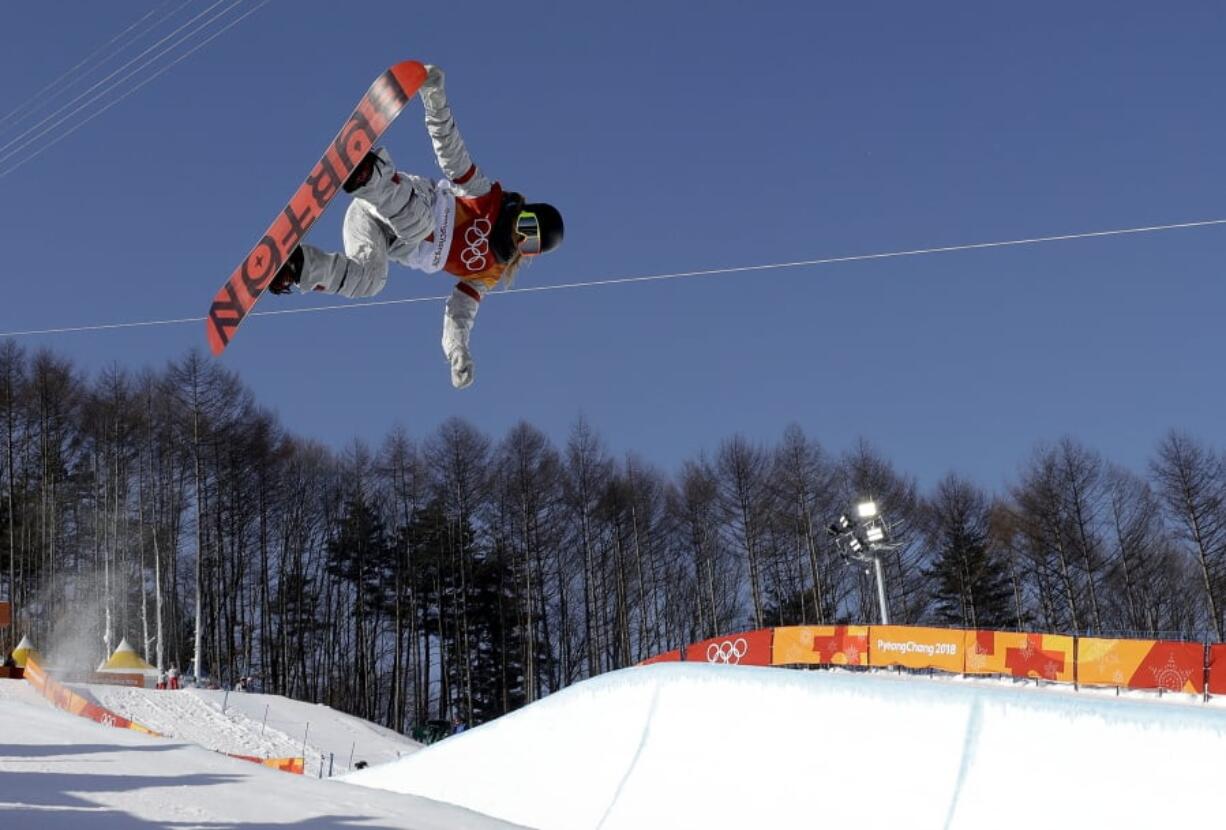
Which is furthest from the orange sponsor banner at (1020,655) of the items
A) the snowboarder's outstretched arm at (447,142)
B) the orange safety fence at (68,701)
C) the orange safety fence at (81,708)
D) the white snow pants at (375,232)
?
the white snow pants at (375,232)

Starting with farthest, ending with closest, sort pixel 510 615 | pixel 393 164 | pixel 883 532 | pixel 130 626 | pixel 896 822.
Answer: pixel 510 615 → pixel 130 626 → pixel 883 532 → pixel 896 822 → pixel 393 164

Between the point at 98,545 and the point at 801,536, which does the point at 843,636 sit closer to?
the point at 801,536

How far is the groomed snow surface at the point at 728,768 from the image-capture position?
7176 millimetres

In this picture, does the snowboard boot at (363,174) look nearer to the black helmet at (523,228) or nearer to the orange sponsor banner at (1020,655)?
the black helmet at (523,228)

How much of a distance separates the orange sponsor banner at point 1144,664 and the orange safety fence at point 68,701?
52.4 feet

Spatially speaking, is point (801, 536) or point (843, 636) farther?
point (801, 536)

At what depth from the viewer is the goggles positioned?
22.9ft

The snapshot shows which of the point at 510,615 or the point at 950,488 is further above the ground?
the point at 950,488

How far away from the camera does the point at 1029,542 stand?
35.9 metres

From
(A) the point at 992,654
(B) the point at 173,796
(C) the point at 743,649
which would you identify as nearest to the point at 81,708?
(C) the point at 743,649

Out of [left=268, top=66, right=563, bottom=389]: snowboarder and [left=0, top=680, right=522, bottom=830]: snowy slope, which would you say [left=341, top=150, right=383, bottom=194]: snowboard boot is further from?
[left=0, top=680, right=522, bottom=830]: snowy slope

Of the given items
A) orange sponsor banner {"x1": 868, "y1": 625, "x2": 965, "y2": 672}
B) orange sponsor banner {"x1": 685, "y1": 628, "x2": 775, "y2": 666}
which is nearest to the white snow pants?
orange sponsor banner {"x1": 868, "y1": 625, "x2": 965, "y2": 672}

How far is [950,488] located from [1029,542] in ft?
17.1

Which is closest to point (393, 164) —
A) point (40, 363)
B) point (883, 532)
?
point (883, 532)
